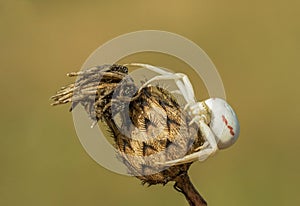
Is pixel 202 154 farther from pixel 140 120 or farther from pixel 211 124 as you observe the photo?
pixel 140 120

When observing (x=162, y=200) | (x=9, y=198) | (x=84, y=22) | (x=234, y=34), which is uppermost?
(x=84, y=22)

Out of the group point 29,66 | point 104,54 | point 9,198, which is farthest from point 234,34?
point 104,54

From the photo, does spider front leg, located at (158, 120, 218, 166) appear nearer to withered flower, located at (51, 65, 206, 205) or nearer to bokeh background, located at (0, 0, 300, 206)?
withered flower, located at (51, 65, 206, 205)

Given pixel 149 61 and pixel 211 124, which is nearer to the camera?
pixel 211 124

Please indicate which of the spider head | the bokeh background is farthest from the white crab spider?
the bokeh background

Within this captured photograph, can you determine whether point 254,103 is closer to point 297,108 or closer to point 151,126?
point 297,108

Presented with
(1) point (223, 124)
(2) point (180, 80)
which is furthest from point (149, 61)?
(1) point (223, 124)

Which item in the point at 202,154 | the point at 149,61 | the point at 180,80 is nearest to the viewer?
the point at 202,154
